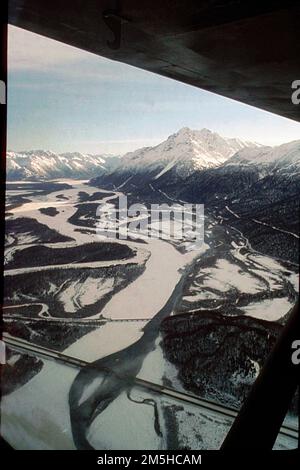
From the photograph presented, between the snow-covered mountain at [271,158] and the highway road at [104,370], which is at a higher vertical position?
the snow-covered mountain at [271,158]

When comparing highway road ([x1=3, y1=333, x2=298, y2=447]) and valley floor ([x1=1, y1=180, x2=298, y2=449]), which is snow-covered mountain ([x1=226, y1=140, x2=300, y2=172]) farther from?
highway road ([x1=3, y1=333, x2=298, y2=447])

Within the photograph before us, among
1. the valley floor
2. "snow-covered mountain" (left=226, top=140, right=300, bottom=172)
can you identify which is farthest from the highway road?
"snow-covered mountain" (left=226, top=140, right=300, bottom=172)

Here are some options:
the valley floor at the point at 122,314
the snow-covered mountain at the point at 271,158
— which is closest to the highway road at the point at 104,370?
the valley floor at the point at 122,314

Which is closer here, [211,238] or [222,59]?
[222,59]

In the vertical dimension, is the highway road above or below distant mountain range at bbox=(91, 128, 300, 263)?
below

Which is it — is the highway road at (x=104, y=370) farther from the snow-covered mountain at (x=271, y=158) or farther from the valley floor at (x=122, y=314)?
the snow-covered mountain at (x=271, y=158)

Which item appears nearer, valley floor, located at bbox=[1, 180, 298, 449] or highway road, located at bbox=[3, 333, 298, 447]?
highway road, located at bbox=[3, 333, 298, 447]

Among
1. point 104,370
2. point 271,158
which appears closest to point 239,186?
point 271,158

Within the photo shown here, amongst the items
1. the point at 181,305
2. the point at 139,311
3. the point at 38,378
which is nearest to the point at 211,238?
the point at 181,305

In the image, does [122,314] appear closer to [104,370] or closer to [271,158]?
[104,370]
